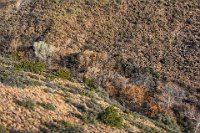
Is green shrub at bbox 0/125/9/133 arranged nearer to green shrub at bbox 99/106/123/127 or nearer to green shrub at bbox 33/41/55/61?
green shrub at bbox 99/106/123/127

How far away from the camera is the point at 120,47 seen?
51.3 meters

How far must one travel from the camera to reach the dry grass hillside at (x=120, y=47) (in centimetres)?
3981

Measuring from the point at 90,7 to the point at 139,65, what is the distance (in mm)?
14749

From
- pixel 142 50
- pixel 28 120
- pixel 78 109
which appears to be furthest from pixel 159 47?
pixel 28 120

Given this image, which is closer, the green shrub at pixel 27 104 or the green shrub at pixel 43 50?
the green shrub at pixel 27 104

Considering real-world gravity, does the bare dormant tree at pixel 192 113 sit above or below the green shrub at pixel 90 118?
below

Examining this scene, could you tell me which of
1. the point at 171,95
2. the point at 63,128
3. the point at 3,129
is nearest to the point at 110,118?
the point at 63,128

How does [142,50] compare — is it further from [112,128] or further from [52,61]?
[112,128]

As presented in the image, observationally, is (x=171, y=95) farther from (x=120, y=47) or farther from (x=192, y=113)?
(x=120, y=47)

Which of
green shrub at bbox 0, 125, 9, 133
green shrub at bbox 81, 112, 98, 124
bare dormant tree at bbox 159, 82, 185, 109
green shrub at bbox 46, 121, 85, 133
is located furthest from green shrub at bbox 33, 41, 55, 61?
green shrub at bbox 0, 125, 9, 133

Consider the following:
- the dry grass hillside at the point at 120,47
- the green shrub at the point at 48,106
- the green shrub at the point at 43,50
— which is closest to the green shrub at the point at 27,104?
the green shrub at the point at 48,106

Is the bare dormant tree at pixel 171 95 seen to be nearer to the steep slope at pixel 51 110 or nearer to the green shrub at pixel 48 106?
the steep slope at pixel 51 110

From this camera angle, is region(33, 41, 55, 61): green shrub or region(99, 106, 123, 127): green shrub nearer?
region(99, 106, 123, 127): green shrub

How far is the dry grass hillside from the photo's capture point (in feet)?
131
